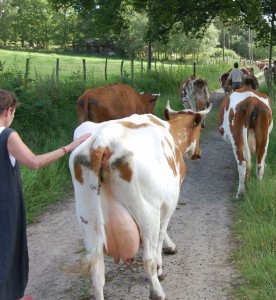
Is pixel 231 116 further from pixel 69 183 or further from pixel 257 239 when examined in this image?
pixel 69 183

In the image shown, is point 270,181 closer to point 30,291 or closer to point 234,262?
point 234,262

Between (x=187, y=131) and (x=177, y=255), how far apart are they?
143 cm

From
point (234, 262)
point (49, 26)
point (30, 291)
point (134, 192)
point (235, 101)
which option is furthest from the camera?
point (49, 26)

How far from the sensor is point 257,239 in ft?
15.9

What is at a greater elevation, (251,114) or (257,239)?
(251,114)

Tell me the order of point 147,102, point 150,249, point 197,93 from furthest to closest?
1. point 197,93
2. point 147,102
3. point 150,249

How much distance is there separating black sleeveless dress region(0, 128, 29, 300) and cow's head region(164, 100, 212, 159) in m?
2.02

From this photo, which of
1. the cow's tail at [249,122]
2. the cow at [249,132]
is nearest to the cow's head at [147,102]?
the cow at [249,132]

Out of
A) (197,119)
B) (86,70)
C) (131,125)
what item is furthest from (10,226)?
(86,70)

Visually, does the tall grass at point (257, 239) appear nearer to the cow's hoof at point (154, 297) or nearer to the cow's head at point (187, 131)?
the cow's hoof at point (154, 297)

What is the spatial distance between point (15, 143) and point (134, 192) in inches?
38.4

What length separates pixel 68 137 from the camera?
30.0 ft

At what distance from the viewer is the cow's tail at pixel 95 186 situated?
132 inches

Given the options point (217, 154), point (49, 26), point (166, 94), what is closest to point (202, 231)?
point (217, 154)
